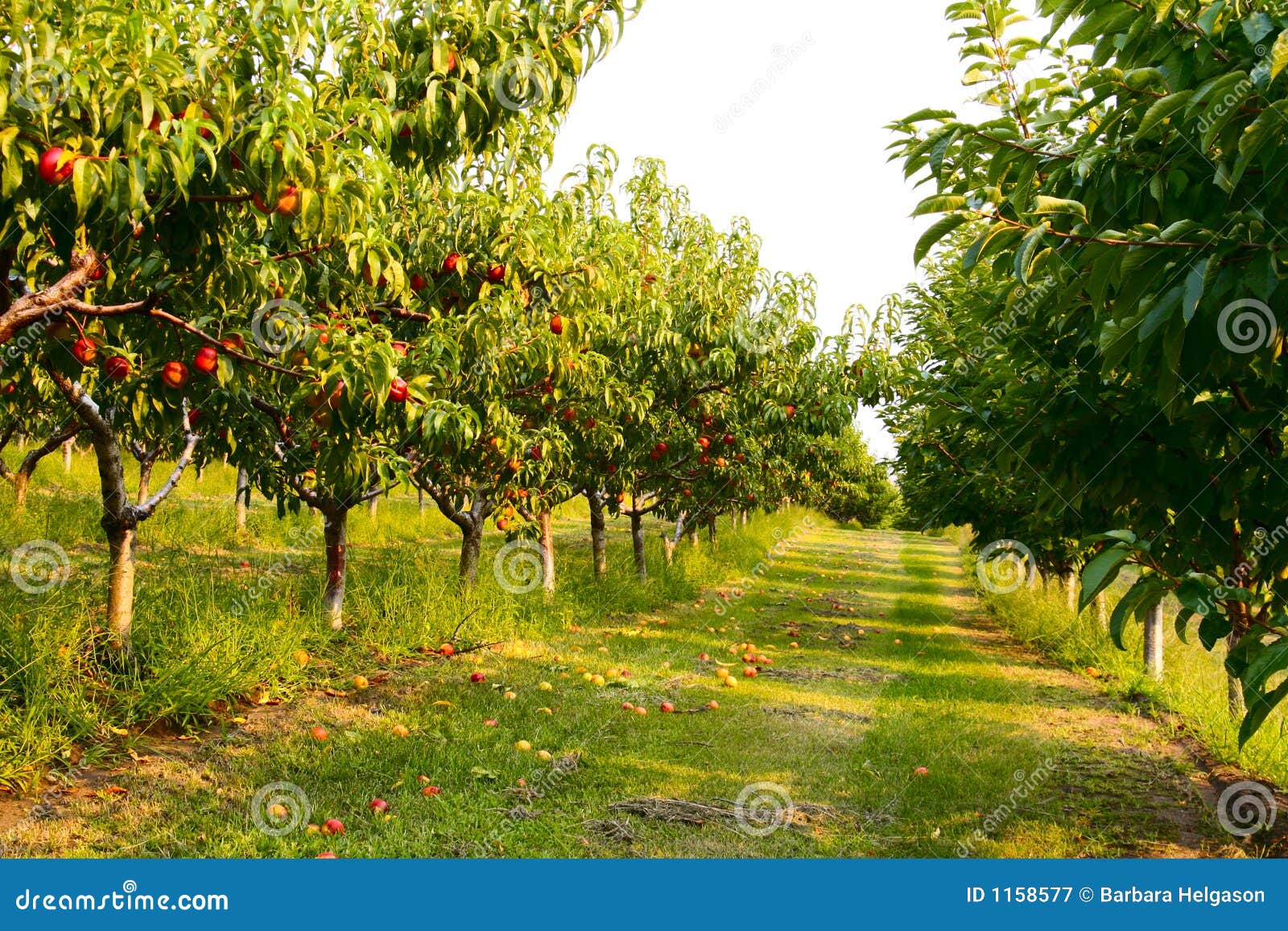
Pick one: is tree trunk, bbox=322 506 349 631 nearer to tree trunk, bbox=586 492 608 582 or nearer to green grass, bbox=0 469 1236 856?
green grass, bbox=0 469 1236 856

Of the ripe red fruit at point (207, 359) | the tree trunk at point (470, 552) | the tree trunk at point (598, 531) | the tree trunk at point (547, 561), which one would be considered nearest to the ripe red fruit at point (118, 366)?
the ripe red fruit at point (207, 359)

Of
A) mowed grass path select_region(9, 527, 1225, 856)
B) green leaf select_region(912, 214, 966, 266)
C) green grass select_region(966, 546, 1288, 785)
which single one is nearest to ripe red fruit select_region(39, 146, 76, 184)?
green leaf select_region(912, 214, 966, 266)

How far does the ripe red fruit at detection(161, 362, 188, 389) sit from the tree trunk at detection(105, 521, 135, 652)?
218 centimetres

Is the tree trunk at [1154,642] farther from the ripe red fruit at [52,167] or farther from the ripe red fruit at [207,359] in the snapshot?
the ripe red fruit at [52,167]

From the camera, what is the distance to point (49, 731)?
4641mm

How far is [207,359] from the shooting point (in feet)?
12.6

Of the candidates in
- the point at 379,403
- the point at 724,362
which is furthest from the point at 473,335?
the point at 724,362

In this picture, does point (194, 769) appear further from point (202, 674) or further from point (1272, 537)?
point (1272, 537)

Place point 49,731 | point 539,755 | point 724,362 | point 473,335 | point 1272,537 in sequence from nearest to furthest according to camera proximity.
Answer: point 1272,537 < point 49,731 < point 539,755 < point 473,335 < point 724,362

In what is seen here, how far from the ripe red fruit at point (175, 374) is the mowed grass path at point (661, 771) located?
6.61ft

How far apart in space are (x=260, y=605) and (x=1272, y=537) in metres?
6.74

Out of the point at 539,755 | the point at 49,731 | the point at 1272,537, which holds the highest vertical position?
the point at 1272,537

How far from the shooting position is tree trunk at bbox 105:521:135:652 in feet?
18.1

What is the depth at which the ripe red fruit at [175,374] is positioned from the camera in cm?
380
